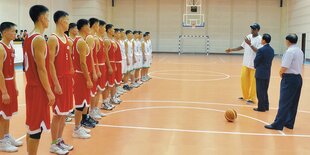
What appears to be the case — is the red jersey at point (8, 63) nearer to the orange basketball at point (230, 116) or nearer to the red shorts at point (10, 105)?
the red shorts at point (10, 105)

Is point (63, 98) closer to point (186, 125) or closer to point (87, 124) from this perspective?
point (87, 124)

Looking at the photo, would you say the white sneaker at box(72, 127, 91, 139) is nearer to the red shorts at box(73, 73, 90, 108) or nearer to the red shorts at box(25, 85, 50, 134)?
the red shorts at box(73, 73, 90, 108)

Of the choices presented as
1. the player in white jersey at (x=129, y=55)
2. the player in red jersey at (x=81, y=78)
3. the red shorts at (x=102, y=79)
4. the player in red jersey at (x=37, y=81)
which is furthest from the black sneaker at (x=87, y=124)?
the player in white jersey at (x=129, y=55)

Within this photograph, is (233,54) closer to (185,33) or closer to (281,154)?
(185,33)

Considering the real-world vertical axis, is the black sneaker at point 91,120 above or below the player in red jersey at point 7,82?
below

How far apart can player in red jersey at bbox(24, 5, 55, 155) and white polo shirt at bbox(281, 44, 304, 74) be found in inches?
177

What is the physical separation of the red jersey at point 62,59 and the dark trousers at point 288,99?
4.24 m

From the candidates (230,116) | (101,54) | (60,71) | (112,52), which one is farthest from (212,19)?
(60,71)

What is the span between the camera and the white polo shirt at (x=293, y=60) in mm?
6695

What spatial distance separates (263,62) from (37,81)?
6115 mm

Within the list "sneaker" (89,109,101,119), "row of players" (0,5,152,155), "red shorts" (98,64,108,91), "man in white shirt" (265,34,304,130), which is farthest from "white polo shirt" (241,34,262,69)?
Result: "sneaker" (89,109,101,119)

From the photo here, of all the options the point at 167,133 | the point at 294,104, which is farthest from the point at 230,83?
the point at 167,133

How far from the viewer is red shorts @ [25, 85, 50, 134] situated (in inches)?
169

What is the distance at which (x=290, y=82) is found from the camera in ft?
22.4
